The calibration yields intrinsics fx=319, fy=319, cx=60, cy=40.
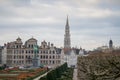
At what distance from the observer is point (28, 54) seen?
93.1 metres

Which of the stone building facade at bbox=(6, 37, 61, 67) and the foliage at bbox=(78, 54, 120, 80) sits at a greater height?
the stone building facade at bbox=(6, 37, 61, 67)

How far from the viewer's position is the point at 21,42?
302ft

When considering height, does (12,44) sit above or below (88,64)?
above

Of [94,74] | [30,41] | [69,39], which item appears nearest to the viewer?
[94,74]

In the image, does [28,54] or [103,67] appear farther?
[28,54]

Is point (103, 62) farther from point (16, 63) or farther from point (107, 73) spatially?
point (16, 63)

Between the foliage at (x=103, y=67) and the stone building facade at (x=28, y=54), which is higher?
the stone building facade at (x=28, y=54)

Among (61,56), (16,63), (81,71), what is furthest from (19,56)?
(81,71)

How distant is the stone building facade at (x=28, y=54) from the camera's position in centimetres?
9206

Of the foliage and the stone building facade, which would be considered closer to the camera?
the foliage

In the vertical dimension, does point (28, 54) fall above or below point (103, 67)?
above

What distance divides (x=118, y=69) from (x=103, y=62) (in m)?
0.99

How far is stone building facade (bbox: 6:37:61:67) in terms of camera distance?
9206cm

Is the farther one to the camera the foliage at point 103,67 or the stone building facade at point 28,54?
the stone building facade at point 28,54
